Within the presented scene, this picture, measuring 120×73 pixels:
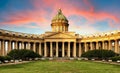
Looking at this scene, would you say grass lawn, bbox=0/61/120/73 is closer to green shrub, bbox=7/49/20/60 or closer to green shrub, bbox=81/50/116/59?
green shrub, bbox=7/49/20/60

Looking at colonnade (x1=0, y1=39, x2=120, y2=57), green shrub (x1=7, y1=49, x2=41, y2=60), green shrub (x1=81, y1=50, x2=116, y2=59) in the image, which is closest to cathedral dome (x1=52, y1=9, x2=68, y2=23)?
colonnade (x1=0, y1=39, x2=120, y2=57)

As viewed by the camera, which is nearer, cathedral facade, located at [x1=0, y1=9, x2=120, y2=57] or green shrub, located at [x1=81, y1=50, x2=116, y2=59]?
green shrub, located at [x1=81, y1=50, x2=116, y2=59]

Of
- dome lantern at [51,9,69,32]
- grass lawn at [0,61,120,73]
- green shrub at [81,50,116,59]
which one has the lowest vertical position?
green shrub at [81,50,116,59]

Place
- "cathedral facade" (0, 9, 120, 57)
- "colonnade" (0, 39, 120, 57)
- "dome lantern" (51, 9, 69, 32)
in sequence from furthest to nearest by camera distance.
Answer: "dome lantern" (51, 9, 69, 32) < "colonnade" (0, 39, 120, 57) < "cathedral facade" (0, 9, 120, 57)

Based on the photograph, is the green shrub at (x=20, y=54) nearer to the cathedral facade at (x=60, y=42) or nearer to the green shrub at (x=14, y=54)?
the green shrub at (x=14, y=54)

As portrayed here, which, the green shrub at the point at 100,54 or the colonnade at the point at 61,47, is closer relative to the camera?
the green shrub at the point at 100,54

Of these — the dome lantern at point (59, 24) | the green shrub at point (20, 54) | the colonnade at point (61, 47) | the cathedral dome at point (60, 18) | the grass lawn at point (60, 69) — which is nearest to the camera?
the grass lawn at point (60, 69)

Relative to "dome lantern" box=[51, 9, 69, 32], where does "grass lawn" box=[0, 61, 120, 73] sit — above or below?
below

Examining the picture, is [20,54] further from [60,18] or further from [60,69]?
[60,18]

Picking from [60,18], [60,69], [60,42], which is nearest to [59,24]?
[60,18]

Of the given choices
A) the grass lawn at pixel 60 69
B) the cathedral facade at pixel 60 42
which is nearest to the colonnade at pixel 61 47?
the cathedral facade at pixel 60 42

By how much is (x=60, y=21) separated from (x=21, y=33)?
33.0m

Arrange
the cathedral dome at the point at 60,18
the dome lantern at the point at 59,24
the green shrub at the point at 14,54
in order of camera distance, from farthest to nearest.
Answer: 1. the cathedral dome at the point at 60,18
2. the dome lantern at the point at 59,24
3. the green shrub at the point at 14,54

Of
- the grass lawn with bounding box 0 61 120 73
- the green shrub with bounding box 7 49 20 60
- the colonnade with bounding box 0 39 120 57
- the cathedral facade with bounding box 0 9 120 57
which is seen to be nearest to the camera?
the grass lawn with bounding box 0 61 120 73
